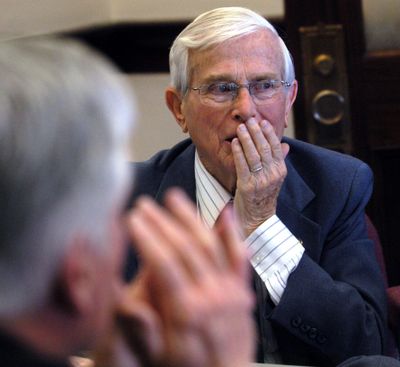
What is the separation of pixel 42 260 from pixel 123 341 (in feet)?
0.58

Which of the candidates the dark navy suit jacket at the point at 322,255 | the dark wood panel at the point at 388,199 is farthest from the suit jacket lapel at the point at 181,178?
the dark wood panel at the point at 388,199

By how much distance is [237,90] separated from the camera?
2211mm

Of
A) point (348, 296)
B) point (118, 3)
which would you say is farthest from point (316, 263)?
point (118, 3)

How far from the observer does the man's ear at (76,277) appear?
2.67 ft

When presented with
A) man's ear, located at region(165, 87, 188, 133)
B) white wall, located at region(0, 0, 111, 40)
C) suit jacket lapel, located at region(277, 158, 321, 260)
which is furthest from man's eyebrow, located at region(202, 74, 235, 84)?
white wall, located at region(0, 0, 111, 40)

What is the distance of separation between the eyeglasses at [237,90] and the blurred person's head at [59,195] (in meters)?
1.36

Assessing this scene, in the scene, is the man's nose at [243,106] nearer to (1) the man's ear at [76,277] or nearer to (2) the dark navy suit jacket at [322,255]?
(2) the dark navy suit jacket at [322,255]

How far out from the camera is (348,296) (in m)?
2.10

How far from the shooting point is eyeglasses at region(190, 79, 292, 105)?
2207 mm

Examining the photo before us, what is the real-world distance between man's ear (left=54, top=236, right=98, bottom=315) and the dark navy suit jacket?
1272mm

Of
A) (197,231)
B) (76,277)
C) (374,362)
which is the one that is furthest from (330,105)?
(76,277)

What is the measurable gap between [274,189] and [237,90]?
22 centimetres

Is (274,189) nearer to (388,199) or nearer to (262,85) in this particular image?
(262,85)

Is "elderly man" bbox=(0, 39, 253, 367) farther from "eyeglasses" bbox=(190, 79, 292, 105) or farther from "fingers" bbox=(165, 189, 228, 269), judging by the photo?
"eyeglasses" bbox=(190, 79, 292, 105)
